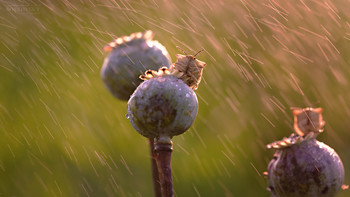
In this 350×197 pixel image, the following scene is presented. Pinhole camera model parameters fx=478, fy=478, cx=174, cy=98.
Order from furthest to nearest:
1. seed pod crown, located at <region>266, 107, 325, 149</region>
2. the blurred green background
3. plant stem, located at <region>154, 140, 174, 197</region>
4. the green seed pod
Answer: the blurred green background → the green seed pod → seed pod crown, located at <region>266, 107, 325, 149</region> → plant stem, located at <region>154, 140, 174, 197</region>

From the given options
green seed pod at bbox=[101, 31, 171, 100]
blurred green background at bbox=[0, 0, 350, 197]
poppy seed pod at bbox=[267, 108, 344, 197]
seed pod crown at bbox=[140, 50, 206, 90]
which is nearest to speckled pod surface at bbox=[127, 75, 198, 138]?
seed pod crown at bbox=[140, 50, 206, 90]

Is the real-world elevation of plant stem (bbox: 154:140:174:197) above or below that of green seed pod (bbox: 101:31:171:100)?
below

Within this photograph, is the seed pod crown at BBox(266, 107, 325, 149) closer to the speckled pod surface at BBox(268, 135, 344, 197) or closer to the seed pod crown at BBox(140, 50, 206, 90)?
the speckled pod surface at BBox(268, 135, 344, 197)

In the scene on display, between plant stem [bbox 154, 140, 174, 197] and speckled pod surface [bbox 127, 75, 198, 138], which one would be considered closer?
plant stem [bbox 154, 140, 174, 197]

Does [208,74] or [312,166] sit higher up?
[312,166]

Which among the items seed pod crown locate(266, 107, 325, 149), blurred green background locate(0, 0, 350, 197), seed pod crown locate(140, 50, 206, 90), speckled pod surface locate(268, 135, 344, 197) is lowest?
blurred green background locate(0, 0, 350, 197)

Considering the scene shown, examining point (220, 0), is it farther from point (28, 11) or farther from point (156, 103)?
point (156, 103)

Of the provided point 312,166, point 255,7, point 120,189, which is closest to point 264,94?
point 255,7
